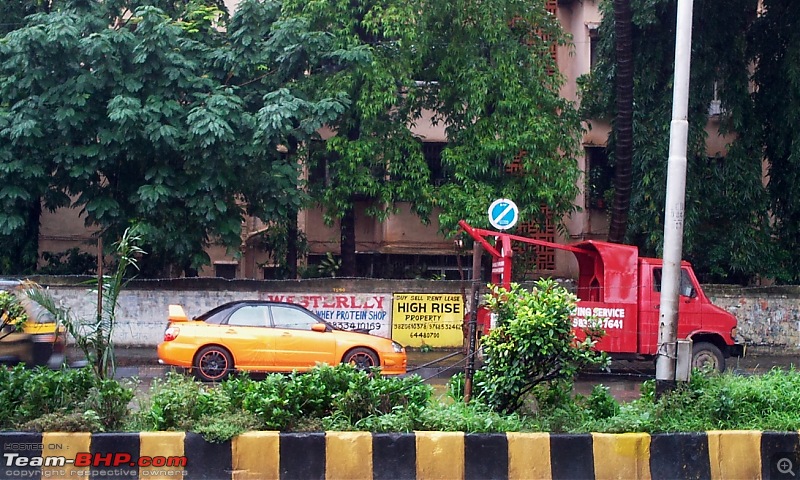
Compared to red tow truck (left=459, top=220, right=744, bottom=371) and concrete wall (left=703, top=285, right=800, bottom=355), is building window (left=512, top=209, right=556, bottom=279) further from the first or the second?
red tow truck (left=459, top=220, right=744, bottom=371)

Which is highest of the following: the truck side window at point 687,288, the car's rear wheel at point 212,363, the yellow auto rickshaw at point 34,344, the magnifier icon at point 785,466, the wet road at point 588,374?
the truck side window at point 687,288

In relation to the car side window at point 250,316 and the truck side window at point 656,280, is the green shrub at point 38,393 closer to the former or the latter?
the car side window at point 250,316

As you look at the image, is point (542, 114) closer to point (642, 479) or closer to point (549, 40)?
point (549, 40)

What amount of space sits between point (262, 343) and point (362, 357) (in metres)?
1.68

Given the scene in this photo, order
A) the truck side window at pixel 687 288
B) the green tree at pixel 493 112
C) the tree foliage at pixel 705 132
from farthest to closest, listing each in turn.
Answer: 1. the tree foliage at pixel 705 132
2. the green tree at pixel 493 112
3. the truck side window at pixel 687 288

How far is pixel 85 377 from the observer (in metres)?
6.95

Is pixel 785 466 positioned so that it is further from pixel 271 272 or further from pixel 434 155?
pixel 271 272

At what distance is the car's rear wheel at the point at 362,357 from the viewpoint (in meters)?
13.4

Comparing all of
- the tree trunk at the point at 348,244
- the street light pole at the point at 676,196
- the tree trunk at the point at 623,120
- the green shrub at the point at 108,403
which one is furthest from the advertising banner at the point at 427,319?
the green shrub at the point at 108,403

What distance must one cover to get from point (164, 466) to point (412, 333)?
1210 cm

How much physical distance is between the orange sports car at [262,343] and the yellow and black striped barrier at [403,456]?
253 inches

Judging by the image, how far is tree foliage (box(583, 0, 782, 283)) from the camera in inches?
709

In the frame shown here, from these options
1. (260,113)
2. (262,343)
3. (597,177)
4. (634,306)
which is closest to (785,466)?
(634,306)

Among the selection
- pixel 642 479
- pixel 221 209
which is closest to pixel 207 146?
pixel 221 209
